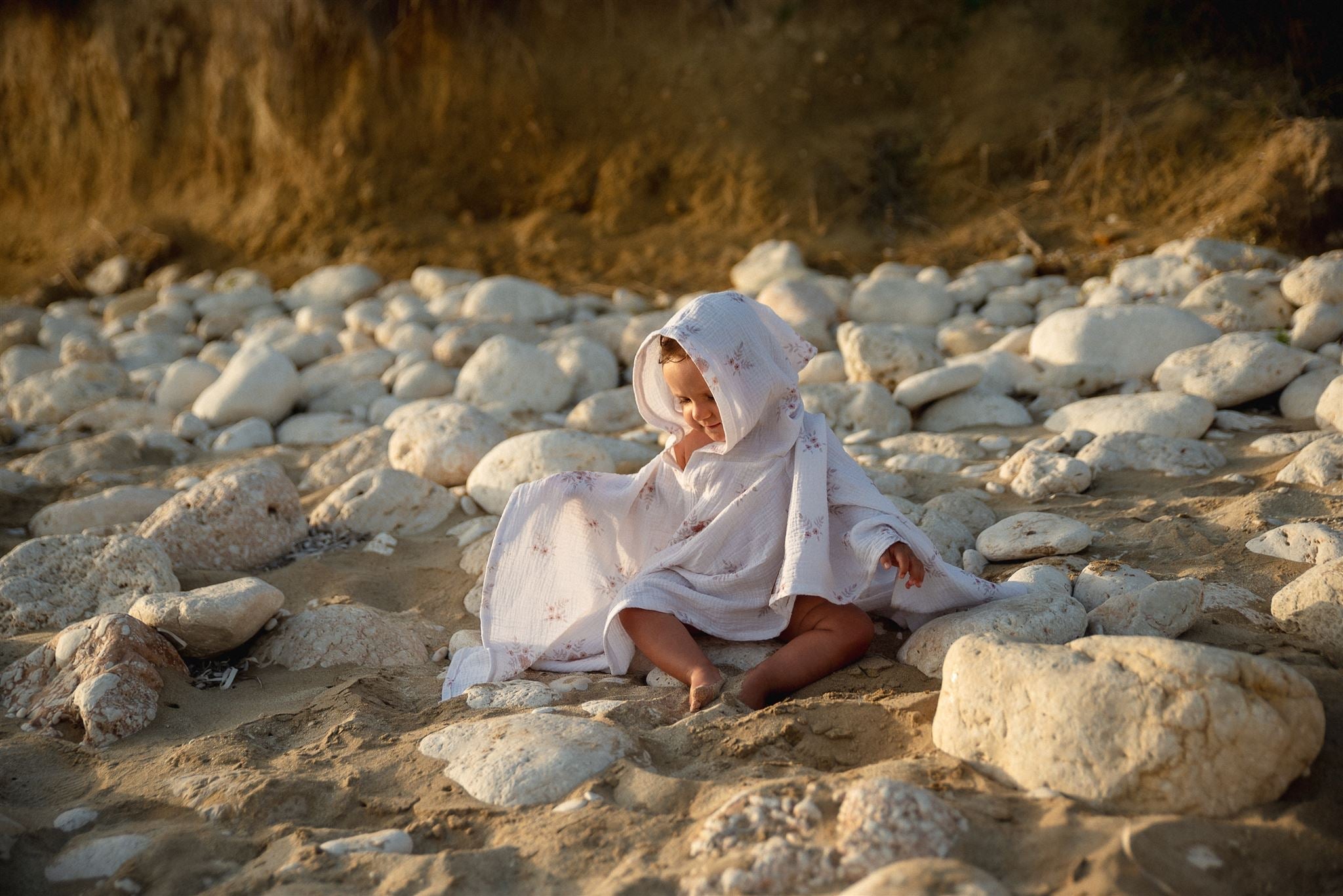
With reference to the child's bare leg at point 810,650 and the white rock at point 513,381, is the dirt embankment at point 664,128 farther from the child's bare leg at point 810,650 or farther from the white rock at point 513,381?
the child's bare leg at point 810,650

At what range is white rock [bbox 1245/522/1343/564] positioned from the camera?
3.10 meters

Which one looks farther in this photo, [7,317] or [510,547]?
[7,317]

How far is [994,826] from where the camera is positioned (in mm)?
1941

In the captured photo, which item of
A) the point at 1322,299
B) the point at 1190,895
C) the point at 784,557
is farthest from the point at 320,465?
the point at 1322,299

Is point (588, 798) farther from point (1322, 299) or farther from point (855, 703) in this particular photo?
point (1322, 299)

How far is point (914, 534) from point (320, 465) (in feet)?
11.0

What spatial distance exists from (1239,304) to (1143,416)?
170 centimetres

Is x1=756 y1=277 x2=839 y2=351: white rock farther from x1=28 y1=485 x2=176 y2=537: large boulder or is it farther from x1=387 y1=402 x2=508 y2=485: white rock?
x1=28 y1=485 x2=176 y2=537: large boulder

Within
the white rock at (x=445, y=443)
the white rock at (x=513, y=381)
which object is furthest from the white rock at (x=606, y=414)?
the white rock at (x=445, y=443)

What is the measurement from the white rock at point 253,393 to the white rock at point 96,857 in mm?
4343

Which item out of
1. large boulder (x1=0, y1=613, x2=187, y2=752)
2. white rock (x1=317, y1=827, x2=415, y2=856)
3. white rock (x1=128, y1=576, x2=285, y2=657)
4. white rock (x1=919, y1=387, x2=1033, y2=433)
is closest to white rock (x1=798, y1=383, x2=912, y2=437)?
white rock (x1=919, y1=387, x2=1033, y2=433)

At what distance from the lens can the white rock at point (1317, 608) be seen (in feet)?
8.46

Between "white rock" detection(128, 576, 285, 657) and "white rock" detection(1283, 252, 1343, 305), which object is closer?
"white rock" detection(128, 576, 285, 657)

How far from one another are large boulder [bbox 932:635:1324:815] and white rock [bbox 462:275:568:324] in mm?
5861
